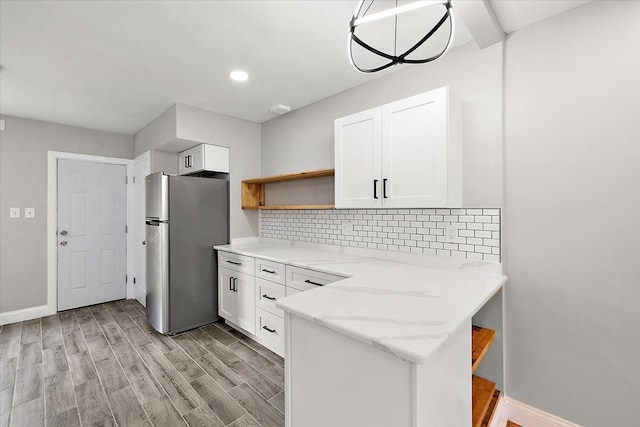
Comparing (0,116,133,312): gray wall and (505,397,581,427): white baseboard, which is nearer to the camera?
(505,397,581,427): white baseboard

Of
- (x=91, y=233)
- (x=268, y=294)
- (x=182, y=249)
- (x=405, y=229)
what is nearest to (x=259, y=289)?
(x=268, y=294)

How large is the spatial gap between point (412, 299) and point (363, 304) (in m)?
0.25

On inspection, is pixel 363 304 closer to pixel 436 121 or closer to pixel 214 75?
pixel 436 121

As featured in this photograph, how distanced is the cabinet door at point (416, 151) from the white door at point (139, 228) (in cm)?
340

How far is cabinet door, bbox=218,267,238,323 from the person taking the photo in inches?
119

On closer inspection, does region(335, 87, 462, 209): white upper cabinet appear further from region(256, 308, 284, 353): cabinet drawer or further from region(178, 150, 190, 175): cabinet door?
region(178, 150, 190, 175): cabinet door

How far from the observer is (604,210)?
154 centimetres

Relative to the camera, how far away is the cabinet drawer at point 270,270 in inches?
98.2

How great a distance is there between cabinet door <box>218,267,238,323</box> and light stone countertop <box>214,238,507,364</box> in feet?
3.21

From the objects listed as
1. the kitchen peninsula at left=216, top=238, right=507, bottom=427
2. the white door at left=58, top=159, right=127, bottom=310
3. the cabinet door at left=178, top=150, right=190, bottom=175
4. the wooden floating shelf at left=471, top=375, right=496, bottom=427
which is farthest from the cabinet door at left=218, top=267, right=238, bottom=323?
the wooden floating shelf at left=471, top=375, right=496, bottom=427

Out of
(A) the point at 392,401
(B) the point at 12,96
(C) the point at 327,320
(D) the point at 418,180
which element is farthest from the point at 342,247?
(B) the point at 12,96

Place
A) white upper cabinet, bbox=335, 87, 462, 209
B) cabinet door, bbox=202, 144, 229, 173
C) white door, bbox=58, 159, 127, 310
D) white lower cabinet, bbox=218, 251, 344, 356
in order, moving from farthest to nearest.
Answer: white door, bbox=58, 159, 127, 310
cabinet door, bbox=202, 144, 229, 173
white lower cabinet, bbox=218, 251, 344, 356
white upper cabinet, bbox=335, 87, 462, 209

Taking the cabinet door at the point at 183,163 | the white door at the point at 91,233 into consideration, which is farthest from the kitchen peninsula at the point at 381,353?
the white door at the point at 91,233

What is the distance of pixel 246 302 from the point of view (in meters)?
2.86
